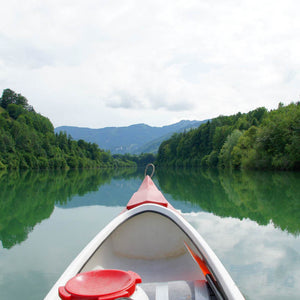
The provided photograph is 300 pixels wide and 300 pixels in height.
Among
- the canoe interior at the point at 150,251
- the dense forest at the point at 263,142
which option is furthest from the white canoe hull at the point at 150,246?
→ the dense forest at the point at 263,142

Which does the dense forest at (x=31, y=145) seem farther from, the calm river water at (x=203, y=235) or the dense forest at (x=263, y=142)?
the calm river water at (x=203, y=235)

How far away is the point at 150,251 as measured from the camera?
3777mm

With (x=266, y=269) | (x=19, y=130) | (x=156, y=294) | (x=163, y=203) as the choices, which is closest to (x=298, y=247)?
(x=266, y=269)

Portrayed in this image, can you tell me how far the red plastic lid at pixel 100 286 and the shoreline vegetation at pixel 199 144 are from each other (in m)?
27.3

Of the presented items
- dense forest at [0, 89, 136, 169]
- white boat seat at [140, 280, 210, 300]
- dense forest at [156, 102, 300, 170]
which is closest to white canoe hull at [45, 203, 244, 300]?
white boat seat at [140, 280, 210, 300]

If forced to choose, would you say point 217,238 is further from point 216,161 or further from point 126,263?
point 216,161

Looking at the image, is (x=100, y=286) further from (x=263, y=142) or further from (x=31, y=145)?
(x=31, y=145)

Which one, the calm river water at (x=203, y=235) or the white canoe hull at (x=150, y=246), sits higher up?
the white canoe hull at (x=150, y=246)

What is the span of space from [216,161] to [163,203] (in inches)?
2065

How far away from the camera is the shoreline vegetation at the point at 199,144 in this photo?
28.5 metres

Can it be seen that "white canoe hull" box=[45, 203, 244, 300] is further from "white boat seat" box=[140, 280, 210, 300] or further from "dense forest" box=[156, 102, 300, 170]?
"dense forest" box=[156, 102, 300, 170]

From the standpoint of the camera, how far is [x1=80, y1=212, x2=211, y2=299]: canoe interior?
336cm

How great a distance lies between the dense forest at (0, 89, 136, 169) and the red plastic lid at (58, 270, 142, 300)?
5214 cm

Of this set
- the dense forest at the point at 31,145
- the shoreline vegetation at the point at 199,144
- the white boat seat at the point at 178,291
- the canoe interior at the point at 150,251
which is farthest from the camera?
the dense forest at the point at 31,145
